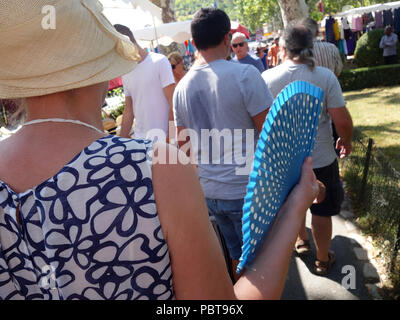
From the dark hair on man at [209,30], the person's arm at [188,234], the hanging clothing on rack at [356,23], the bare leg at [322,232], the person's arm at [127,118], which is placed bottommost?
the bare leg at [322,232]

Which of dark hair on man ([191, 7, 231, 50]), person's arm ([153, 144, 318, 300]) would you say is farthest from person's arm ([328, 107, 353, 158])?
person's arm ([153, 144, 318, 300])

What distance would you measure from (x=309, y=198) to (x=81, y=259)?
0.69 meters

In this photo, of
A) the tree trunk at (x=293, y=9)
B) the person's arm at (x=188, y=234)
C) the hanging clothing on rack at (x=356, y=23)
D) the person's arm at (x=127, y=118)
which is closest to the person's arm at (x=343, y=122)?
the person's arm at (x=127, y=118)

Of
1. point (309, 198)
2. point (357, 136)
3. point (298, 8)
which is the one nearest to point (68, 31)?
point (309, 198)

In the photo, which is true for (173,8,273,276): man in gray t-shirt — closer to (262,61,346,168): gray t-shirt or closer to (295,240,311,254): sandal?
(262,61,346,168): gray t-shirt

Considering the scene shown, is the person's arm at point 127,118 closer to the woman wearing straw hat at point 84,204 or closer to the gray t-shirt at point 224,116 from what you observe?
the gray t-shirt at point 224,116

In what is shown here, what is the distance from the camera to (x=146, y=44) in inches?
509

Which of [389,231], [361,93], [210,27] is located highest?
[210,27]

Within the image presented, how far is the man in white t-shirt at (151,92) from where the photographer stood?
3.43 m

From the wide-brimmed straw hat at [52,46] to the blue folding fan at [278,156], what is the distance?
1.41ft

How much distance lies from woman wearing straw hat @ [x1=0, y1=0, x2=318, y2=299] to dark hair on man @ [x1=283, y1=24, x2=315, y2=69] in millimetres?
2265

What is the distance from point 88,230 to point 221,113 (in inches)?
66.5
